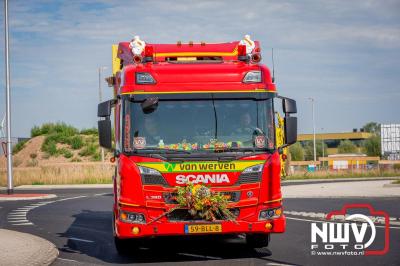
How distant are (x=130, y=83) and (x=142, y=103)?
431mm

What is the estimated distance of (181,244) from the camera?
15.0m

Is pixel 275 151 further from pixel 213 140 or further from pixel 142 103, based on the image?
pixel 142 103

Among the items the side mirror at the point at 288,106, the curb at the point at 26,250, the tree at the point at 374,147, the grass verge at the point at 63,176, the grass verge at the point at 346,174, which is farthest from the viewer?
the tree at the point at 374,147

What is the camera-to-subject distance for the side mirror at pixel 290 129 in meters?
12.6

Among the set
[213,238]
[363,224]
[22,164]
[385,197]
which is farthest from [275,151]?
[22,164]

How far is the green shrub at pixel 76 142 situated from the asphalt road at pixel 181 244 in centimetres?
5072

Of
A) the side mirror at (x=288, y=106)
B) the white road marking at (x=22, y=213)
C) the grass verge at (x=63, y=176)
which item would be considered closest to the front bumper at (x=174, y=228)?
the side mirror at (x=288, y=106)

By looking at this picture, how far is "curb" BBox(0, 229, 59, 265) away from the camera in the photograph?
12422mm

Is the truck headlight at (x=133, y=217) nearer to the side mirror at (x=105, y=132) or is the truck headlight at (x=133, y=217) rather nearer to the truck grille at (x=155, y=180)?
the truck grille at (x=155, y=180)

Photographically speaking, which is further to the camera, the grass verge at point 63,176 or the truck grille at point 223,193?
the grass verge at point 63,176

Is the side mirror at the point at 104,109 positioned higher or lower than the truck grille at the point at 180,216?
higher

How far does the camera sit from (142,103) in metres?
12.5

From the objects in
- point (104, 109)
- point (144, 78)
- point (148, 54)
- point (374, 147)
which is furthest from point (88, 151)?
point (144, 78)

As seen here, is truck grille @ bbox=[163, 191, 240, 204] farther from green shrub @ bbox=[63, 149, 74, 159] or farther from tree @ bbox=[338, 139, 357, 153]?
tree @ bbox=[338, 139, 357, 153]
